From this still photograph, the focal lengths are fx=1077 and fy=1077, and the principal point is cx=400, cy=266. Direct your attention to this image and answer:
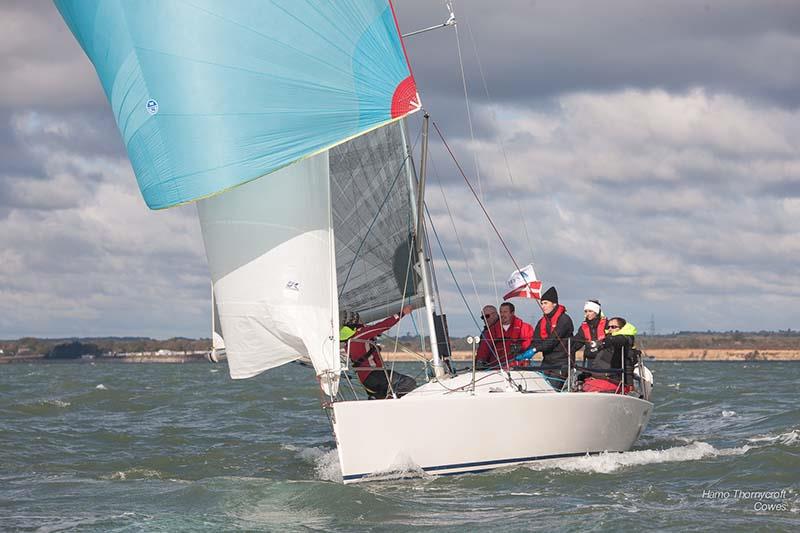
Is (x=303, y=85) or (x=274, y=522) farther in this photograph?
(x=303, y=85)

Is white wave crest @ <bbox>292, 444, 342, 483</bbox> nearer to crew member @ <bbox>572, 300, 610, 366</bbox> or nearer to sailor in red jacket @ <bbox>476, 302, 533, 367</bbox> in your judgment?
sailor in red jacket @ <bbox>476, 302, 533, 367</bbox>

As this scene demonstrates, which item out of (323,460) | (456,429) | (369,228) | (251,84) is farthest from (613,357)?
(251,84)

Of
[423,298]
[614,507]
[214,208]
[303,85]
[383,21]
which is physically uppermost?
[383,21]

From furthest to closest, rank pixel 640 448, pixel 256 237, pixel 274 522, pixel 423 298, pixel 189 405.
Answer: pixel 189 405 → pixel 640 448 → pixel 423 298 → pixel 256 237 → pixel 274 522

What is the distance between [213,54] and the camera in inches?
425

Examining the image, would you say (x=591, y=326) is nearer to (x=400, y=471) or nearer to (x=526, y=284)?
(x=526, y=284)

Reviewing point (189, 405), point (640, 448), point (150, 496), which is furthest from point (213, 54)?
point (189, 405)

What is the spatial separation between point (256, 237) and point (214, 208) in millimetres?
609

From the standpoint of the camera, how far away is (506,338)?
12.8 m

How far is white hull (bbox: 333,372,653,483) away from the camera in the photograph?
10.6 m

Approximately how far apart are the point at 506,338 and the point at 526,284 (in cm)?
77

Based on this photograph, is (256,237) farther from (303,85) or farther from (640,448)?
(640,448)

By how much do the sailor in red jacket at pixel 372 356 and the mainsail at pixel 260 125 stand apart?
0.70m

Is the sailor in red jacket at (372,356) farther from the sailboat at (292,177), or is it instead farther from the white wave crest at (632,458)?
the white wave crest at (632,458)
